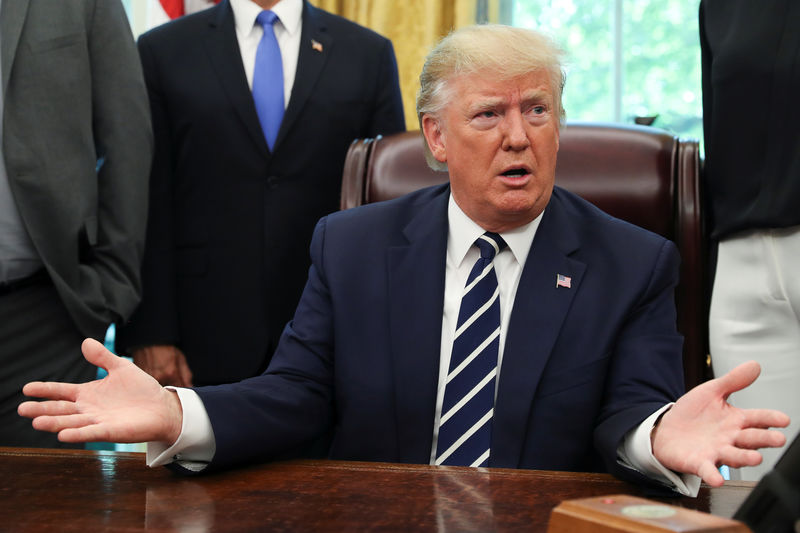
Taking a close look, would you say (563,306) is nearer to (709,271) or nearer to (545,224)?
(545,224)

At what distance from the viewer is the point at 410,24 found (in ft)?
13.0

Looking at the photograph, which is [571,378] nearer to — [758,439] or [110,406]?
[758,439]

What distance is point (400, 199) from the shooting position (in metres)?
2.01

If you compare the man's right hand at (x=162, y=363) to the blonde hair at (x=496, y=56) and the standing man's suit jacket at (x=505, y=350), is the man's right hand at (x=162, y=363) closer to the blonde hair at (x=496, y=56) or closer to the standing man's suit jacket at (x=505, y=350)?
the standing man's suit jacket at (x=505, y=350)

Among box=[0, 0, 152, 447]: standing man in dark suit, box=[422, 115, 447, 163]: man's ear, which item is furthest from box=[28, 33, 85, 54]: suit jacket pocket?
box=[422, 115, 447, 163]: man's ear

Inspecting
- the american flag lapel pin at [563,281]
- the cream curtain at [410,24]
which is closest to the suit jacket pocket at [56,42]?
the american flag lapel pin at [563,281]

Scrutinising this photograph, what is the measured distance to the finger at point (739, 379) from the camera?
4.27ft

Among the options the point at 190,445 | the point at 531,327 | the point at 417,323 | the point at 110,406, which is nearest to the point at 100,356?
the point at 110,406

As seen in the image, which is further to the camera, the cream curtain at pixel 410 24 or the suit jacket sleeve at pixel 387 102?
the cream curtain at pixel 410 24

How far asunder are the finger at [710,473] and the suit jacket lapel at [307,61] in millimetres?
1580

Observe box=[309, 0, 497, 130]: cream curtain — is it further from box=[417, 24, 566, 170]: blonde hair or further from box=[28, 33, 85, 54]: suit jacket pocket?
box=[417, 24, 566, 170]: blonde hair

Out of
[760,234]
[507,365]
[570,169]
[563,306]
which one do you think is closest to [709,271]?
[760,234]

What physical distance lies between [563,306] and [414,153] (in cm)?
59

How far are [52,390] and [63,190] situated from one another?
0.93 meters
